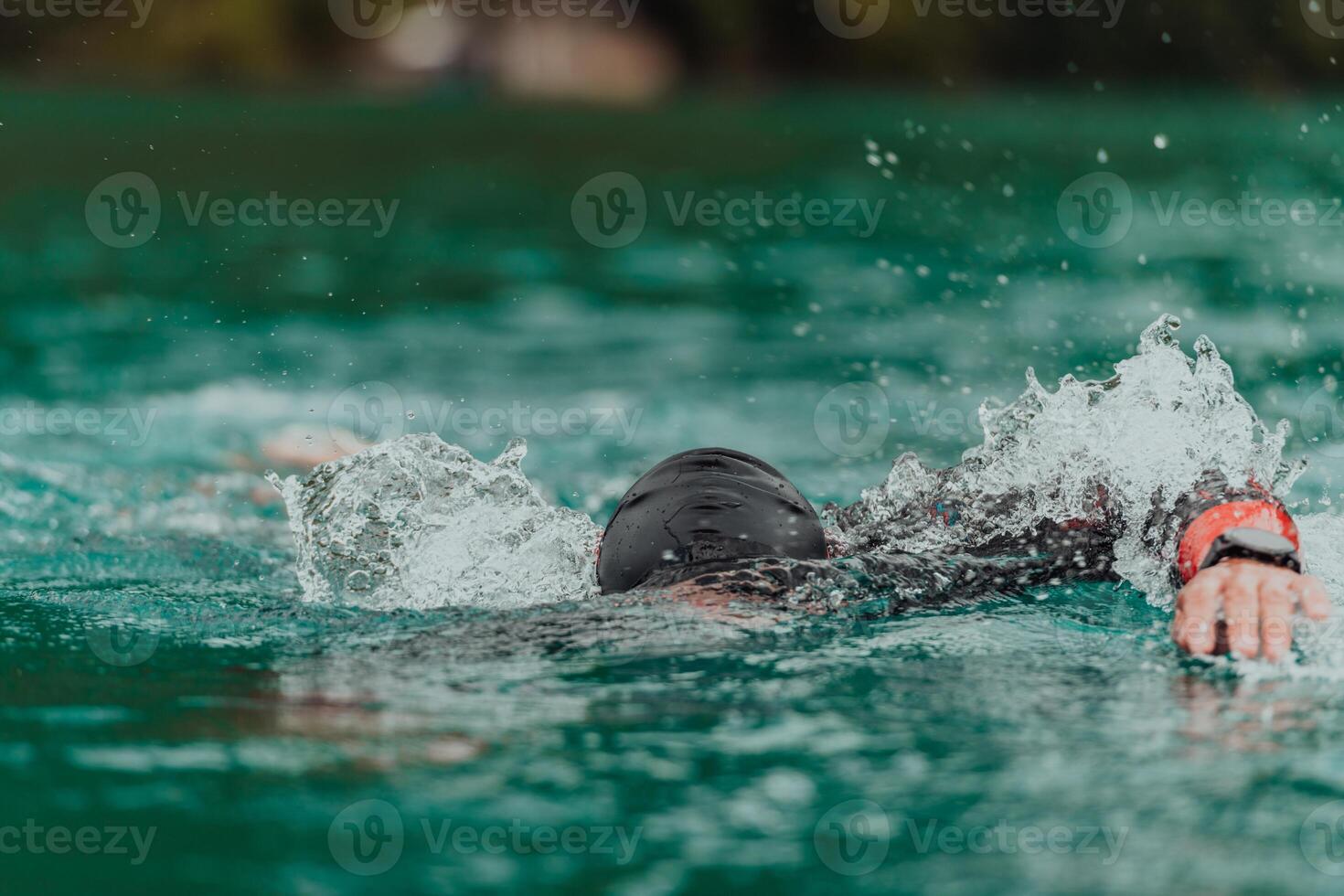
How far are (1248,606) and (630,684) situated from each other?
1.45m

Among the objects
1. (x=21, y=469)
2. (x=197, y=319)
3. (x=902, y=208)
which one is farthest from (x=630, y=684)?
(x=902, y=208)

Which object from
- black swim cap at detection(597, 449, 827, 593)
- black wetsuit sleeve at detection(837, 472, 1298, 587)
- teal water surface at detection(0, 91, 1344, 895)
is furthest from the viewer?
black swim cap at detection(597, 449, 827, 593)

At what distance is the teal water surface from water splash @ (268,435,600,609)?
0.29m

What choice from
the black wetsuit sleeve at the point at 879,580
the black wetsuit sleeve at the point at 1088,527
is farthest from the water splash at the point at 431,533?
the black wetsuit sleeve at the point at 1088,527

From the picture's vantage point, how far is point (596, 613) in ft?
13.0

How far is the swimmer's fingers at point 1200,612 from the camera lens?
3250mm

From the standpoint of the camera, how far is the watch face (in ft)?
10.9

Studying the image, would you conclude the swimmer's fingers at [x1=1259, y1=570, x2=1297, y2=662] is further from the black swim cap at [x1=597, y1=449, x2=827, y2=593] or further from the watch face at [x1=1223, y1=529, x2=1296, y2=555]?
the black swim cap at [x1=597, y1=449, x2=827, y2=593]

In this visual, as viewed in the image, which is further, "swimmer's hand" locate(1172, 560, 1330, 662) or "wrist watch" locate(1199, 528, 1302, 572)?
"wrist watch" locate(1199, 528, 1302, 572)

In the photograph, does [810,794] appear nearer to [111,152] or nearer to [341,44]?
[111,152]

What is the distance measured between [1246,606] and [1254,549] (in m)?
0.19

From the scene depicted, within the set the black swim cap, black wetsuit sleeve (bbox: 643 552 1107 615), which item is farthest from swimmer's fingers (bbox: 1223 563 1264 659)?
the black swim cap

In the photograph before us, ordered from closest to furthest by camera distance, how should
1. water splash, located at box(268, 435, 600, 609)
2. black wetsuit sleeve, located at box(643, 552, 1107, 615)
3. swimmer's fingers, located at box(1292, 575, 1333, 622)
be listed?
swimmer's fingers, located at box(1292, 575, 1333, 622) < black wetsuit sleeve, located at box(643, 552, 1107, 615) < water splash, located at box(268, 435, 600, 609)

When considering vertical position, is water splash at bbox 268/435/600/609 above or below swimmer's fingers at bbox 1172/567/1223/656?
above
